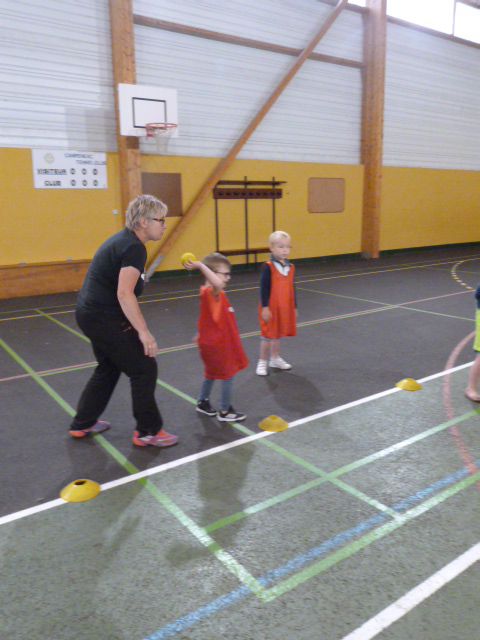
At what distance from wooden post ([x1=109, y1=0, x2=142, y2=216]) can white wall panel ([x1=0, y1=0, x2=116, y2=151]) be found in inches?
8.7

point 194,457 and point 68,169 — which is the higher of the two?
point 68,169

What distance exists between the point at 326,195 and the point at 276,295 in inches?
382

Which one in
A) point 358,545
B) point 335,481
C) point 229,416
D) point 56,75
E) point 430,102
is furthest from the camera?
point 430,102

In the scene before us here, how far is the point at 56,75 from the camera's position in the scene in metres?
9.48

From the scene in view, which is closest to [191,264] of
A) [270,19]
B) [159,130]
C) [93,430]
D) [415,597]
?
[93,430]

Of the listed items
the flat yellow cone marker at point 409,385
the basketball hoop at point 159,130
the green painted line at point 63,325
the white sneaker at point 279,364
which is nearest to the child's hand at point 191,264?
the white sneaker at point 279,364

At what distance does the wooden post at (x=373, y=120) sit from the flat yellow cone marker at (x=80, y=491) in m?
13.0

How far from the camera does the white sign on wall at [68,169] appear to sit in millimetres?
9531

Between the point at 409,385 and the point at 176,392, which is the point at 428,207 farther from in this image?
the point at 176,392

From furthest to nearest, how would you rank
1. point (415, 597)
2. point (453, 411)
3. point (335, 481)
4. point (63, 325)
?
1. point (63, 325)
2. point (453, 411)
3. point (335, 481)
4. point (415, 597)

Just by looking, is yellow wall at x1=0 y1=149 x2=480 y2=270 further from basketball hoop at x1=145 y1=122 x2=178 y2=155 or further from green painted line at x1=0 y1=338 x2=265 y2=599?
green painted line at x1=0 y1=338 x2=265 y2=599

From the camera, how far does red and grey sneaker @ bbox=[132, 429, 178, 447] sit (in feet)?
11.4

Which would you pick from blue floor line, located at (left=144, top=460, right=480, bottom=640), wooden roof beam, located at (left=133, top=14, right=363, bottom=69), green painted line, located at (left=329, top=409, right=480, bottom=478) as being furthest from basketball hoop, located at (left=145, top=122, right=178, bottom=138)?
blue floor line, located at (left=144, top=460, right=480, bottom=640)

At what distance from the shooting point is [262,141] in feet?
40.5
